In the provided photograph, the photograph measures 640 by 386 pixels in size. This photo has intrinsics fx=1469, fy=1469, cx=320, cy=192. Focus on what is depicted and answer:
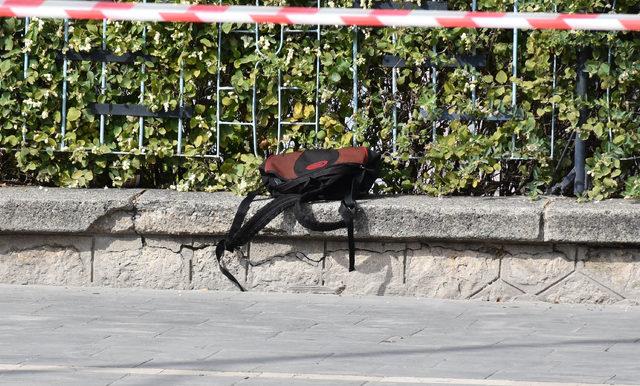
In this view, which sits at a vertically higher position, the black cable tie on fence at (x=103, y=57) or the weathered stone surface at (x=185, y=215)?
→ the black cable tie on fence at (x=103, y=57)

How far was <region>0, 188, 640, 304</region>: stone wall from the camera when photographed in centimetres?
700

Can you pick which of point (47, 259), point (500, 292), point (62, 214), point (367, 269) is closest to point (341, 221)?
point (367, 269)

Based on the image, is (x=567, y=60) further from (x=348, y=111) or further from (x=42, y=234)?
(x=42, y=234)

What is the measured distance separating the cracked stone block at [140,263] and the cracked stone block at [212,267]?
5 cm

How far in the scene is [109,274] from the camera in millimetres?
7371

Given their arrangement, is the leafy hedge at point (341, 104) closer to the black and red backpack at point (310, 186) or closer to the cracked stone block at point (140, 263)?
the black and red backpack at point (310, 186)

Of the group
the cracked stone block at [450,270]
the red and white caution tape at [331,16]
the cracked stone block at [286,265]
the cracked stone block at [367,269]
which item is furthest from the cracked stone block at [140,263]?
the red and white caution tape at [331,16]

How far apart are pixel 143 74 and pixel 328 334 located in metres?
2.00

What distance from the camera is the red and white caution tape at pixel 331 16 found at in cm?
620

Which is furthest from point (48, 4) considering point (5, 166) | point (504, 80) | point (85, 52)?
point (504, 80)

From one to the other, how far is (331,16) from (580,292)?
190 cm

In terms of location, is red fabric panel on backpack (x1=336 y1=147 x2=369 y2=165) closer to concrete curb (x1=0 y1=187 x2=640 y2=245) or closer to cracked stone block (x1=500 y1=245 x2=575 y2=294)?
concrete curb (x1=0 y1=187 x2=640 y2=245)

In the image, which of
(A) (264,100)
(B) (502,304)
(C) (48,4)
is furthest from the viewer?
(A) (264,100)

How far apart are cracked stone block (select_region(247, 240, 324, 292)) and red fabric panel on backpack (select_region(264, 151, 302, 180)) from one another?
1.08 feet
